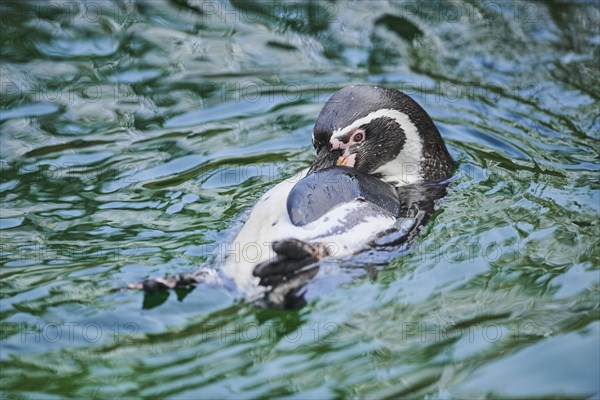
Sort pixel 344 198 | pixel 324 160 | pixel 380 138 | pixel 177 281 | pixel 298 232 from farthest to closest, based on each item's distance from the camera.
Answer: pixel 380 138 < pixel 324 160 < pixel 344 198 < pixel 298 232 < pixel 177 281

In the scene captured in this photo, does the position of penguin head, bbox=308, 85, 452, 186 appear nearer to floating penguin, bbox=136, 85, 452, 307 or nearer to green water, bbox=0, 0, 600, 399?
floating penguin, bbox=136, 85, 452, 307

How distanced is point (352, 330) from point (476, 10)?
19.3 ft

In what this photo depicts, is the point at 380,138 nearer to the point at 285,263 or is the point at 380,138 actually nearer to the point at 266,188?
the point at 266,188

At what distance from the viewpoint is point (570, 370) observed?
462cm

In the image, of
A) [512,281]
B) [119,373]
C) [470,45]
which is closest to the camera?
[119,373]

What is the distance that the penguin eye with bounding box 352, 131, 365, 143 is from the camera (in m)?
6.21

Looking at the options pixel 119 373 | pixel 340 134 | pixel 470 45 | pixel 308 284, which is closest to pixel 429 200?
pixel 340 134

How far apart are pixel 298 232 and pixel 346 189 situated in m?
0.47

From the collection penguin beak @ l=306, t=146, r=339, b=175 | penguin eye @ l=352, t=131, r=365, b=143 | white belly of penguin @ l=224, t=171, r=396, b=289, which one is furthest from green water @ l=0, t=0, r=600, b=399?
penguin eye @ l=352, t=131, r=365, b=143

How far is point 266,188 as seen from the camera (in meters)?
6.61

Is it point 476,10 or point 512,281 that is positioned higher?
point 476,10

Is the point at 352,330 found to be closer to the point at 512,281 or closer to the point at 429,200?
the point at 512,281

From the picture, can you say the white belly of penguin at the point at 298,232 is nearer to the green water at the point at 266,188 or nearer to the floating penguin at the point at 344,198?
the floating penguin at the point at 344,198

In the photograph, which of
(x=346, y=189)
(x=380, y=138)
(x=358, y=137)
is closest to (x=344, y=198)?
(x=346, y=189)
